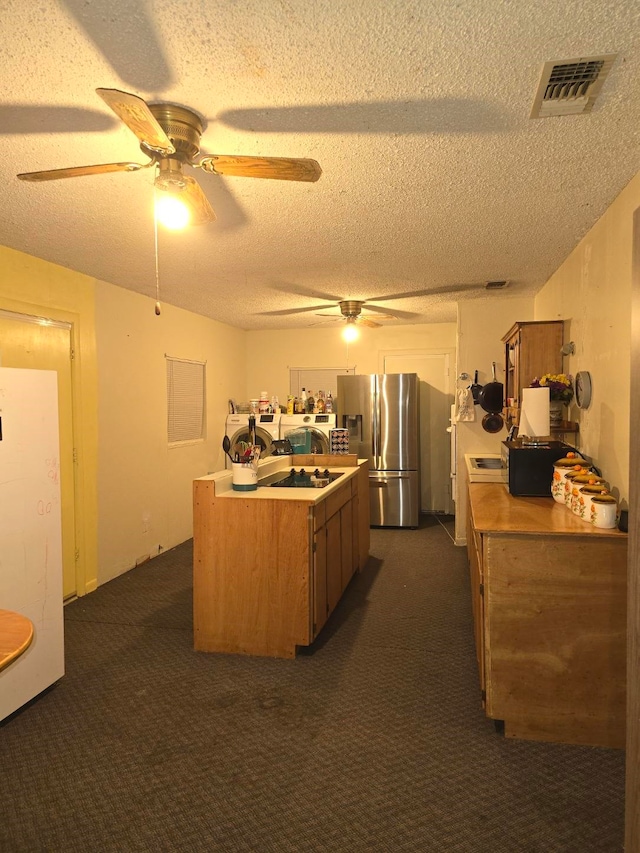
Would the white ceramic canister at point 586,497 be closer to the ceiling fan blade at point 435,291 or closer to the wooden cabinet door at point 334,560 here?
the wooden cabinet door at point 334,560

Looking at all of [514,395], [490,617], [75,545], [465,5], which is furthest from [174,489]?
[465,5]

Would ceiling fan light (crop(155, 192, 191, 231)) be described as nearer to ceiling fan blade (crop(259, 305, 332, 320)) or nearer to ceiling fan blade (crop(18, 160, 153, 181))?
ceiling fan blade (crop(18, 160, 153, 181))

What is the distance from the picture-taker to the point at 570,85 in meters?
1.70

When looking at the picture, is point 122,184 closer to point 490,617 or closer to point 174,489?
point 490,617

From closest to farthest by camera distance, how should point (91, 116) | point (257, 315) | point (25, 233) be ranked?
point (91, 116) < point (25, 233) < point (257, 315)

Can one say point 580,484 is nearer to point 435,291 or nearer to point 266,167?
point 266,167

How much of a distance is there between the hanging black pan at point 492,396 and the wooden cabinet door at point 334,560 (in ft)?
7.39

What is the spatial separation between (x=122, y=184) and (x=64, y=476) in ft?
7.52

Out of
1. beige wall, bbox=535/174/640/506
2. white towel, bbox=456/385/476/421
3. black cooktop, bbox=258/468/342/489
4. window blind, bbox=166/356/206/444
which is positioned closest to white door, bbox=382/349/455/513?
white towel, bbox=456/385/476/421

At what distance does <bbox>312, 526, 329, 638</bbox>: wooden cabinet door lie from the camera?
3096mm

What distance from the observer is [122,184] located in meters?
2.41

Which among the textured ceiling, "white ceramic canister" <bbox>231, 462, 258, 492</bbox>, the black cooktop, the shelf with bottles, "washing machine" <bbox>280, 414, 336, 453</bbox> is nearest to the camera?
the textured ceiling

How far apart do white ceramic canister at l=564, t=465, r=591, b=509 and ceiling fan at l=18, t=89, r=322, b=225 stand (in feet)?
6.27

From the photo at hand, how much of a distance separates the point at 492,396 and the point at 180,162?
13.0ft
